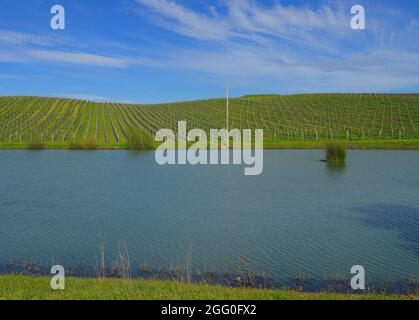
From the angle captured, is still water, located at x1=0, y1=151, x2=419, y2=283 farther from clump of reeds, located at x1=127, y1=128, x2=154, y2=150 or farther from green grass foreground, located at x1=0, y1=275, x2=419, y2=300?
clump of reeds, located at x1=127, y1=128, x2=154, y2=150

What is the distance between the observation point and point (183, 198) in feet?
81.1

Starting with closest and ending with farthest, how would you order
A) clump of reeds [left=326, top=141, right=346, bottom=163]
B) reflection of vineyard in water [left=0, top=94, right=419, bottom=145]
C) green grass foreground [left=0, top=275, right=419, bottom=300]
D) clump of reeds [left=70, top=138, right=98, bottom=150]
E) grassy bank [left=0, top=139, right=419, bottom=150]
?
A: green grass foreground [left=0, top=275, right=419, bottom=300] → clump of reeds [left=326, top=141, right=346, bottom=163] → grassy bank [left=0, top=139, right=419, bottom=150] → clump of reeds [left=70, top=138, right=98, bottom=150] → reflection of vineyard in water [left=0, top=94, right=419, bottom=145]

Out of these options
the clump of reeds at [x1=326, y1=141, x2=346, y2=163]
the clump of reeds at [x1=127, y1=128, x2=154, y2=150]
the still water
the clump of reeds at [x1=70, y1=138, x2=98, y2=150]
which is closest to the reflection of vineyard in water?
the clump of reeds at [x1=70, y1=138, x2=98, y2=150]

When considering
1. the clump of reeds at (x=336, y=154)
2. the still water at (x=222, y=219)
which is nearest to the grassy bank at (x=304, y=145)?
the clump of reeds at (x=336, y=154)

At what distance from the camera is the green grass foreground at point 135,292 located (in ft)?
29.9

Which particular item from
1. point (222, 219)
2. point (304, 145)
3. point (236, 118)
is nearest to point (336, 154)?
point (304, 145)

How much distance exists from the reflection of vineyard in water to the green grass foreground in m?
54.1

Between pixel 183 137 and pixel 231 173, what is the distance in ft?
110

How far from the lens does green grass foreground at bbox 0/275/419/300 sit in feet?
29.9

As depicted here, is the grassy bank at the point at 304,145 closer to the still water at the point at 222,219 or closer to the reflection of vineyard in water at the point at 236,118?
the reflection of vineyard in water at the point at 236,118

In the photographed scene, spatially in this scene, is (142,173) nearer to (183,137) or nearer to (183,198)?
(183,198)

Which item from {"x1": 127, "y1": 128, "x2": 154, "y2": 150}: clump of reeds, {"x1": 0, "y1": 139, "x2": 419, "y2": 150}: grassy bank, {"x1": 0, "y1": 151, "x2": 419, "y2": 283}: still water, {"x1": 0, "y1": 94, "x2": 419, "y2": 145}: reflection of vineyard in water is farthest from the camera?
{"x1": 0, "y1": 94, "x2": 419, "y2": 145}: reflection of vineyard in water
